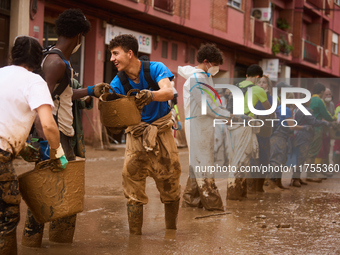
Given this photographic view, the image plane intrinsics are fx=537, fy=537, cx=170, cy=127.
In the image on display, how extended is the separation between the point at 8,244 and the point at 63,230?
912 millimetres

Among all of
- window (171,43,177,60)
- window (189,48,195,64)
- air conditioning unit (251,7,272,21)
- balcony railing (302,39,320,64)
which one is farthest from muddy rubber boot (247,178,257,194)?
balcony railing (302,39,320,64)

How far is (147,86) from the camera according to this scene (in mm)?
5043

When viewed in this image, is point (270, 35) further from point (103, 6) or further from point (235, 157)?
point (235, 157)

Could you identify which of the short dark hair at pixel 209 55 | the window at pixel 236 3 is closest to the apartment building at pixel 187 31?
the window at pixel 236 3

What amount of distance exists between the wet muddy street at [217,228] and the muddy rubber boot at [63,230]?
0.07m

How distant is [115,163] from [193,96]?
5.71 m

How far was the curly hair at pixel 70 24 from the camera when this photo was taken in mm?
4559

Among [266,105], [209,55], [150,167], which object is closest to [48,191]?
[150,167]

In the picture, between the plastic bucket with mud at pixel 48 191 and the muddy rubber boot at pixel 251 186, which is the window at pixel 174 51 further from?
the plastic bucket with mud at pixel 48 191

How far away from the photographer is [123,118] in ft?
14.8

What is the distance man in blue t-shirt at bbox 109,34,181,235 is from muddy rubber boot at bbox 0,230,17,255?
4.72ft

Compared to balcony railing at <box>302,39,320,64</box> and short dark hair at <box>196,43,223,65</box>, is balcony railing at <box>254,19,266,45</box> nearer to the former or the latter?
balcony railing at <box>302,39,320,64</box>

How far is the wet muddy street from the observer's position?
462cm

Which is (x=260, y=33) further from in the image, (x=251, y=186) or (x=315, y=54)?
(x=251, y=186)
